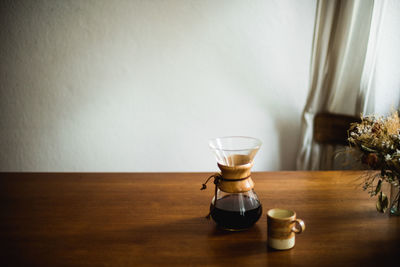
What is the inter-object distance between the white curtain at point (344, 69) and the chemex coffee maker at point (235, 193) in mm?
1400

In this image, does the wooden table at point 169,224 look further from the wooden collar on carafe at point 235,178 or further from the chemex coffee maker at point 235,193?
the wooden collar on carafe at point 235,178

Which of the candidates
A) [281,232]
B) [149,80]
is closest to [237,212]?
[281,232]

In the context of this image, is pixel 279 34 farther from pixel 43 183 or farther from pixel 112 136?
pixel 43 183

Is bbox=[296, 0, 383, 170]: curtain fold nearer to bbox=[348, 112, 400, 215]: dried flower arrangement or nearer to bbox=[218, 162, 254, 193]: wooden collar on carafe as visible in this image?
bbox=[348, 112, 400, 215]: dried flower arrangement

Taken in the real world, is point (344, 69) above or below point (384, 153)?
above

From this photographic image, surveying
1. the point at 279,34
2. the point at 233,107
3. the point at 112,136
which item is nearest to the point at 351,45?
the point at 279,34

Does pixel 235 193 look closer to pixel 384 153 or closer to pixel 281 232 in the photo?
pixel 281 232

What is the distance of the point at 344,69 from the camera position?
2.40m

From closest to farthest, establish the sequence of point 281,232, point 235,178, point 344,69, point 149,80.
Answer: point 281,232 → point 235,178 → point 344,69 → point 149,80

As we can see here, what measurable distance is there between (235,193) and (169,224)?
0.85 feet

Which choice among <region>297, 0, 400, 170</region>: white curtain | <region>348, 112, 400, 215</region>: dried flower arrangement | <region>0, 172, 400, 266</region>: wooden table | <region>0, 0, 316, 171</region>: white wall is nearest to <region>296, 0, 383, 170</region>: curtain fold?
<region>297, 0, 400, 170</region>: white curtain

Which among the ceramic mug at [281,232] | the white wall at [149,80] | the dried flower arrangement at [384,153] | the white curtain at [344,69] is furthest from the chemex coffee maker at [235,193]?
the white wall at [149,80]

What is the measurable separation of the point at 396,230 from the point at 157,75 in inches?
83.1

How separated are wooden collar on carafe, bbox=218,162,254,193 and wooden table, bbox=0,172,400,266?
0.48ft
